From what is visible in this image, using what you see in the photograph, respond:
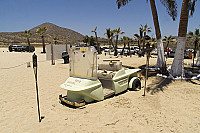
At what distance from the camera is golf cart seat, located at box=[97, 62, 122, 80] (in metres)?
5.81

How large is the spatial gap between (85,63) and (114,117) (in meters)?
1.86

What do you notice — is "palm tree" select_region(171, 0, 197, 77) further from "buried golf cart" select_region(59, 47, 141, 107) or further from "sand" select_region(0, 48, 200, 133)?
"buried golf cart" select_region(59, 47, 141, 107)

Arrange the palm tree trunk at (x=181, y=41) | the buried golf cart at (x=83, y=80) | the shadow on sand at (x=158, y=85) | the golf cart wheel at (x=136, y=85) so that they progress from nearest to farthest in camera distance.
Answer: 1. the buried golf cart at (x=83, y=80)
2. the golf cart wheel at (x=136, y=85)
3. the shadow on sand at (x=158, y=85)
4. the palm tree trunk at (x=181, y=41)

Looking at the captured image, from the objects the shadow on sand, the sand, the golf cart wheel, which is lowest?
the sand

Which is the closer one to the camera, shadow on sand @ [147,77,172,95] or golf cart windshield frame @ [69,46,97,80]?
golf cart windshield frame @ [69,46,97,80]

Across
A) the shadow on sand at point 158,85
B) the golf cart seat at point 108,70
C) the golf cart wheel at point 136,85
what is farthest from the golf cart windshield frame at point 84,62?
the shadow on sand at point 158,85

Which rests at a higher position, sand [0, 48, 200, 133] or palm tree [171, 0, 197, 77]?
palm tree [171, 0, 197, 77]

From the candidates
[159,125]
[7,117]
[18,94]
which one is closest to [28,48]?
[18,94]

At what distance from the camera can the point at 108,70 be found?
649cm

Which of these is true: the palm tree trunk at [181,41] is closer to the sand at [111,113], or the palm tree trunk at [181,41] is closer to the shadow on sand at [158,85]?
the shadow on sand at [158,85]

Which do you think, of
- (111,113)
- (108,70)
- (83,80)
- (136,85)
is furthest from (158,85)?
(83,80)

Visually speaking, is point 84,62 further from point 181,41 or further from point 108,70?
point 181,41

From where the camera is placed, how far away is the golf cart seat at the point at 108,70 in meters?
5.81

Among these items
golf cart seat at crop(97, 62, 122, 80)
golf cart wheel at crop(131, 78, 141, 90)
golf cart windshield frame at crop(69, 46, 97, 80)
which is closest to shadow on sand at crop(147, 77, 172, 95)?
golf cart wheel at crop(131, 78, 141, 90)
